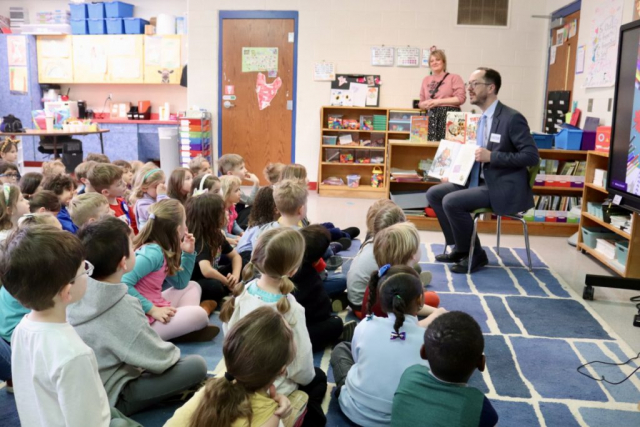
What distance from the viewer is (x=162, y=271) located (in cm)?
267

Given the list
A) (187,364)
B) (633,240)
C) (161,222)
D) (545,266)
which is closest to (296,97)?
(545,266)

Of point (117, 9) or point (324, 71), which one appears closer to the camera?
point (324, 71)

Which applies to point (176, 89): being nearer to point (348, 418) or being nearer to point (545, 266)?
point (545, 266)

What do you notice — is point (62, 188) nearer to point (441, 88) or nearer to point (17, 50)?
point (441, 88)

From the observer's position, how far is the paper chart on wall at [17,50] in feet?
30.8

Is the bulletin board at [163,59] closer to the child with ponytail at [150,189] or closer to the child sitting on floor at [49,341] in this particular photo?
the child with ponytail at [150,189]

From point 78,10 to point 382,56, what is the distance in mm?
5053

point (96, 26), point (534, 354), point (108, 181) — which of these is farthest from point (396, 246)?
point (96, 26)

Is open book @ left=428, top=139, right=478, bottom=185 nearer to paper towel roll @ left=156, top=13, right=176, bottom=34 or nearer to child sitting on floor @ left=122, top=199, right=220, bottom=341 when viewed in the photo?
child sitting on floor @ left=122, top=199, right=220, bottom=341

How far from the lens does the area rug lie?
2.32 metres

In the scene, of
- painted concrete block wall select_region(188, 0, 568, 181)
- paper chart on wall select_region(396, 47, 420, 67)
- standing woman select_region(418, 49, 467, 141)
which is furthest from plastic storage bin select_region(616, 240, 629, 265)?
paper chart on wall select_region(396, 47, 420, 67)

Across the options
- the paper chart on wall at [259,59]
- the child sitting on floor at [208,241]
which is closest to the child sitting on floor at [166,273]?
the child sitting on floor at [208,241]

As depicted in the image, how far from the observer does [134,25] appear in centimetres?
930

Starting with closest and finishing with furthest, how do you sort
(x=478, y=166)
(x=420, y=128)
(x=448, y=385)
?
(x=448, y=385)
(x=478, y=166)
(x=420, y=128)
